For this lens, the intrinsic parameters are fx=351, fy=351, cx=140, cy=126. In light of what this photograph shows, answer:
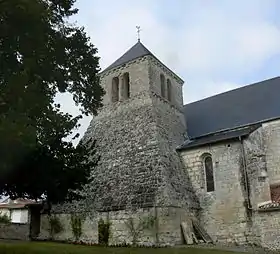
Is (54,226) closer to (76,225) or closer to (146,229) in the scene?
(76,225)

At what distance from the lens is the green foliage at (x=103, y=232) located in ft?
59.1

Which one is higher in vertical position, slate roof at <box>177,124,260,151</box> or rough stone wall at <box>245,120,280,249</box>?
slate roof at <box>177,124,260,151</box>

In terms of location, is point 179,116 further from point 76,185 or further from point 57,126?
point 57,126

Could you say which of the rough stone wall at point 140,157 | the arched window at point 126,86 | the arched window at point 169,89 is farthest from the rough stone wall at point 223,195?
the arched window at point 126,86

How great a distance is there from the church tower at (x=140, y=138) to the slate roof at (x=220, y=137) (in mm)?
706

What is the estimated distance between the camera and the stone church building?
1736cm

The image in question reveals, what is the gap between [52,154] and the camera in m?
11.1

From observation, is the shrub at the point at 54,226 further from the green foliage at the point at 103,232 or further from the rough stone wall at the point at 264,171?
the rough stone wall at the point at 264,171

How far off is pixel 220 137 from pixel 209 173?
221 cm

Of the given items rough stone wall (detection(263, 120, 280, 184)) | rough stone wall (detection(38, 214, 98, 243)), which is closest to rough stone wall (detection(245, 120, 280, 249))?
rough stone wall (detection(263, 120, 280, 184))

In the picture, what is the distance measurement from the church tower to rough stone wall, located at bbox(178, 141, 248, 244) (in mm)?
705

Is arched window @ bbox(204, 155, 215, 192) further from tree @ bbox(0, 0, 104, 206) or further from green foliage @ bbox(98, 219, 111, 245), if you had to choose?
tree @ bbox(0, 0, 104, 206)

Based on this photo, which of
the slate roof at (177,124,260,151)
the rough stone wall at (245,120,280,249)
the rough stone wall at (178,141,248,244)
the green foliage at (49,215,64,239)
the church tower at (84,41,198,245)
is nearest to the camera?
the rough stone wall at (245,120,280,249)

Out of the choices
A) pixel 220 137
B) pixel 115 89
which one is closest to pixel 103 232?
pixel 220 137
